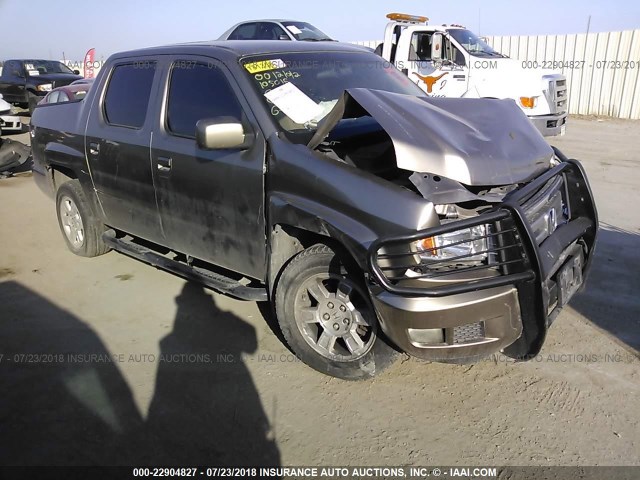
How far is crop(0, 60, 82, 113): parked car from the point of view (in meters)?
17.1

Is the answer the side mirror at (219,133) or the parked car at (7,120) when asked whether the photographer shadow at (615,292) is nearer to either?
the side mirror at (219,133)

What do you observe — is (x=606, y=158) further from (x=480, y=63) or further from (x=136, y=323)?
(x=136, y=323)

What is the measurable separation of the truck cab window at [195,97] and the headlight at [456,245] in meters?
1.55

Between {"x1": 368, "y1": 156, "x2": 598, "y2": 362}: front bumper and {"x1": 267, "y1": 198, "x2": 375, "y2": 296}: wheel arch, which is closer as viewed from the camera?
{"x1": 368, "y1": 156, "x2": 598, "y2": 362}: front bumper

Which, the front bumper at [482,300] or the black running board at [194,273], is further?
the black running board at [194,273]

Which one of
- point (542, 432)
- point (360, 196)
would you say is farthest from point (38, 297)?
point (542, 432)

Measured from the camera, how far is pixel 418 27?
11.3m

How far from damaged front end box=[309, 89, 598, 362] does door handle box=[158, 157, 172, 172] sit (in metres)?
1.31

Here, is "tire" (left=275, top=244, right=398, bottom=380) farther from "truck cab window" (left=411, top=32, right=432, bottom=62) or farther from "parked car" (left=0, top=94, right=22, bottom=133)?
"parked car" (left=0, top=94, right=22, bottom=133)

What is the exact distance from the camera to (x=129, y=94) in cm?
453

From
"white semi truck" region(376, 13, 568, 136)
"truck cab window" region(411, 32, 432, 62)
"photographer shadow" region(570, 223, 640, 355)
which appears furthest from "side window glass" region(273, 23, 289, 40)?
"photographer shadow" region(570, 223, 640, 355)

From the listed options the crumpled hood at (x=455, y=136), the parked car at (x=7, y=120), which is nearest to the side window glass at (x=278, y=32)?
the parked car at (x=7, y=120)

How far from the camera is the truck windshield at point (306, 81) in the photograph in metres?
3.47

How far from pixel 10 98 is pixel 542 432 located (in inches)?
768
